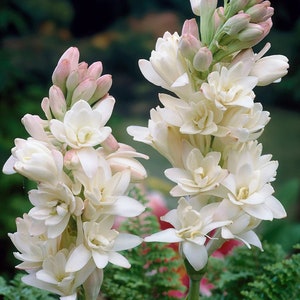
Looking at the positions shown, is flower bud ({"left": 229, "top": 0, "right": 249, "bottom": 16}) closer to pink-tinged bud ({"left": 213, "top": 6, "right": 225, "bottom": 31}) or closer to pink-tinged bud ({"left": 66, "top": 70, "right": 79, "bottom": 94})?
pink-tinged bud ({"left": 213, "top": 6, "right": 225, "bottom": 31})

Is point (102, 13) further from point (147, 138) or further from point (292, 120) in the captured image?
point (147, 138)

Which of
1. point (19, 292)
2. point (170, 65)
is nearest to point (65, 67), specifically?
point (170, 65)

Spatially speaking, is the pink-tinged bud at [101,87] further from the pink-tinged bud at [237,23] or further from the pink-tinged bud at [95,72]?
the pink-tinged bud at [237,23]

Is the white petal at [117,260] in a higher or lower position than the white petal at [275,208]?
lower

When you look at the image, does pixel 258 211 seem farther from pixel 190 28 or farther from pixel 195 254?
pixel 190 28

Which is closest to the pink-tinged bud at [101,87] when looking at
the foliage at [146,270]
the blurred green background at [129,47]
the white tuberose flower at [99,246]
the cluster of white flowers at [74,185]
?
the cluster of white flowers at [74,185]

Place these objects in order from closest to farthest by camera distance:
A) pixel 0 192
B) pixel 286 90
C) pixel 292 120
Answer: pixel 0 192 → pixel 286 90 → pixel 292 120

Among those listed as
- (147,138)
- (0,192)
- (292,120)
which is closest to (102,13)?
(292,120)

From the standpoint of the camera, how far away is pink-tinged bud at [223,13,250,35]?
0.72 meters

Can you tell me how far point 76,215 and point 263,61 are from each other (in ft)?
0.81

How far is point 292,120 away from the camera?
3607mm

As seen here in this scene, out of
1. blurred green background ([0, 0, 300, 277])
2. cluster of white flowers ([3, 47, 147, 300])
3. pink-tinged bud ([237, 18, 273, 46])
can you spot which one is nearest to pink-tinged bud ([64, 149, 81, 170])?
cluster of white flowers ([3, 47, 147, 300])

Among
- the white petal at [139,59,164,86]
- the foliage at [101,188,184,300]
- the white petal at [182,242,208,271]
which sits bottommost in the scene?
the foliage at [101,188,184,300]

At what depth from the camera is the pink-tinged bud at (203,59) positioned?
27.7 inches
